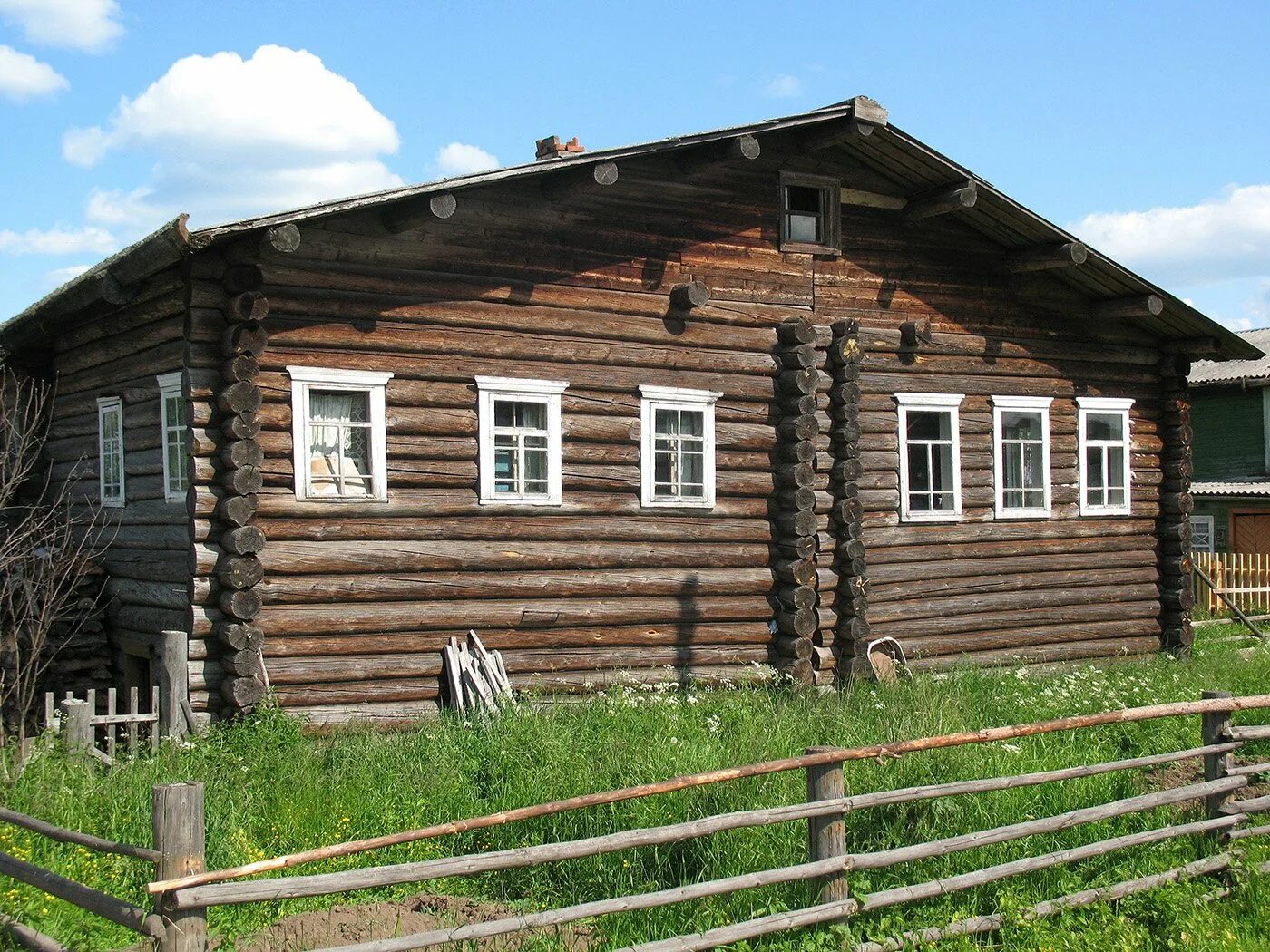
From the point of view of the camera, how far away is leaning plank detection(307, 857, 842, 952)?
5.21 metres

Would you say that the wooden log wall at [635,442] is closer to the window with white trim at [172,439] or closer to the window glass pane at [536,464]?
the window glass pane at [536,464]

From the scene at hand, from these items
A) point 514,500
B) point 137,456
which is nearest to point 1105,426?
point 514,500

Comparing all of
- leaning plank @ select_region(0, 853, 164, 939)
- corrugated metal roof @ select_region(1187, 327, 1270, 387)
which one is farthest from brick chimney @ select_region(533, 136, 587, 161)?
corrugated metal roof @ select_region(1187, 327, 1270, 387)

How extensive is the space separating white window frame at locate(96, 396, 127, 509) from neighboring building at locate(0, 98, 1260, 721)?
0.06m

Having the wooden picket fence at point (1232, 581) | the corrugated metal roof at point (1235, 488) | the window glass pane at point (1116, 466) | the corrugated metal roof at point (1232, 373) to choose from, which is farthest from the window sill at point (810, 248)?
the corrugated metal roof at point (1235, 488)

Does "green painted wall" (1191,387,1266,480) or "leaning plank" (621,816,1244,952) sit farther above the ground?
"green painted wall" (1191,387,1266,480)

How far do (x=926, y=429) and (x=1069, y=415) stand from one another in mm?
2274

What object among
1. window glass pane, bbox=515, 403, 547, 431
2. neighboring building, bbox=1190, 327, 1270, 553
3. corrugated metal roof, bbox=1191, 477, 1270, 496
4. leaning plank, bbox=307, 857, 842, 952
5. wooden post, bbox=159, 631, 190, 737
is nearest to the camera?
leaning plank, bbox=307, 857, 842, 952

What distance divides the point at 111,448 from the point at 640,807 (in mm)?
8405

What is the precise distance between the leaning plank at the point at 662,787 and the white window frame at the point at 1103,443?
8445 millimetres

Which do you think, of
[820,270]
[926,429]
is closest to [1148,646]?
[926,429]

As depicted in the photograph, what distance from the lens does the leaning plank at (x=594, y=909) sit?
5207 mm

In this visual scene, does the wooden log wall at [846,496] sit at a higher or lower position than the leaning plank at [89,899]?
higher

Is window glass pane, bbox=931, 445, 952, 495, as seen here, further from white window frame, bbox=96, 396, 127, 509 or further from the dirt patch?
the dirt patch
